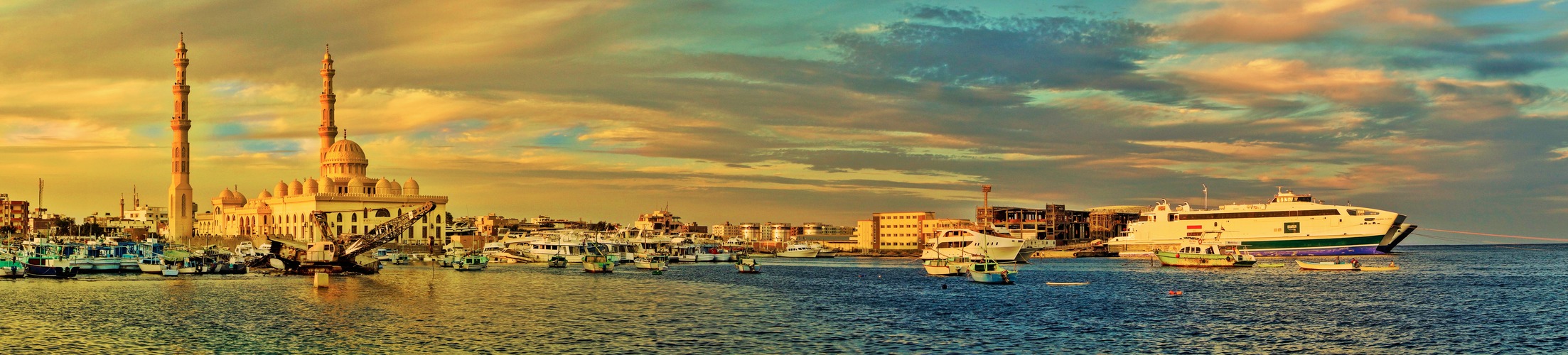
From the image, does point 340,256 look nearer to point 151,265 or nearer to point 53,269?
point 151,265

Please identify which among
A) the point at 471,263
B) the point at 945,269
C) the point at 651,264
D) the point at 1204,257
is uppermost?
the point at 1204,257

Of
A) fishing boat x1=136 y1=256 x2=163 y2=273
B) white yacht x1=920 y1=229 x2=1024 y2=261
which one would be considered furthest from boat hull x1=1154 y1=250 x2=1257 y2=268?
fishing boat x1=136 y1=256 x2=163 y2=273

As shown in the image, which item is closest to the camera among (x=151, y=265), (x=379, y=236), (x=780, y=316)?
(x=780, y=316)

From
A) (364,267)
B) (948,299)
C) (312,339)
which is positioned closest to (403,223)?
(364,267)

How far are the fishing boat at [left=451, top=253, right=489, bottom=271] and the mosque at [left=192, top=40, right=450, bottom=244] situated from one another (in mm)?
69048

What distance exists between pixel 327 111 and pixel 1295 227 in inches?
5493

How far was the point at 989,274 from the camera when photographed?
265ft

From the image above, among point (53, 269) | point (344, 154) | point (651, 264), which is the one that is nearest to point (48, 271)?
point (53, 269)

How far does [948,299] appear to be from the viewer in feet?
210

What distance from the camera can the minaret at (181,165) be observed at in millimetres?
179875

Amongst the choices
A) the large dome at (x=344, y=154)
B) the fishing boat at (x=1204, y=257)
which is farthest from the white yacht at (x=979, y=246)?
the large dome at (x=344, y=154)

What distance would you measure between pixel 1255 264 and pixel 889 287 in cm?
5154

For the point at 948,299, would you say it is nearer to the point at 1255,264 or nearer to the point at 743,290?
the point at 743,290

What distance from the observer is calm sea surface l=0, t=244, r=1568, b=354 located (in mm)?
41500
